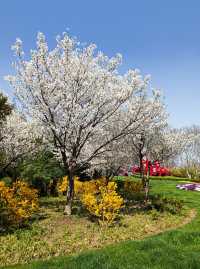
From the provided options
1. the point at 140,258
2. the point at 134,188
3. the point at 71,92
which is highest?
the point at 71,92

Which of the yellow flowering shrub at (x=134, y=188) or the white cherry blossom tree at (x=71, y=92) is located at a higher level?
the white cherry blossom tree at (x=71, y=92)

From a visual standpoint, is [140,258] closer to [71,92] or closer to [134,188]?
[71,92]

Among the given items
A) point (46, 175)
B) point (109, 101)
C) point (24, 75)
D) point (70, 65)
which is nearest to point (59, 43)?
point (70, 65)

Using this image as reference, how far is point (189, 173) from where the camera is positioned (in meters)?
63.4

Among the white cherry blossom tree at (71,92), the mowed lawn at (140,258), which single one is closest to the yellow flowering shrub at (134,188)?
the white cherry blossom tree at (71,92)

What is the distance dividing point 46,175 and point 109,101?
11641 millimetres

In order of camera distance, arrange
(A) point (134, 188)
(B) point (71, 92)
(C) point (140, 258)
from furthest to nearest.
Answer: (A) point (134, 188) < (B) point (71, 92) < (C) point (140, 258)

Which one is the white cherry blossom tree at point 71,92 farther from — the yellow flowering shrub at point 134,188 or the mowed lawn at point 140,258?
the yellow flowering shrub at point 134,188

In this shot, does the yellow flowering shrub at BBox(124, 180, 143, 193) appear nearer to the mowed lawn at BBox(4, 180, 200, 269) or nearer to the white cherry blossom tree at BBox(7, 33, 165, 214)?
the white cherry blossom tree at BBox(7, 33, 165, 214)

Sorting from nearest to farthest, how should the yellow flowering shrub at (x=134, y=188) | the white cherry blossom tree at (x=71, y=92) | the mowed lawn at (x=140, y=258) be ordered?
the mowed lawn at (x=140, y=258) → the white cherry blossom tree at (x=71, y=92) → the yellow flowering shrub at (x=134, y=188)

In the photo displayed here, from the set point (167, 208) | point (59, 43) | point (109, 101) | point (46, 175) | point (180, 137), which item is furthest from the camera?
point (46, 175)

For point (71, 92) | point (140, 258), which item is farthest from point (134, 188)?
point (140, 258)

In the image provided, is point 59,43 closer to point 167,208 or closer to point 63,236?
point 63,236

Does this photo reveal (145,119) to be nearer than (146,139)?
Yes
